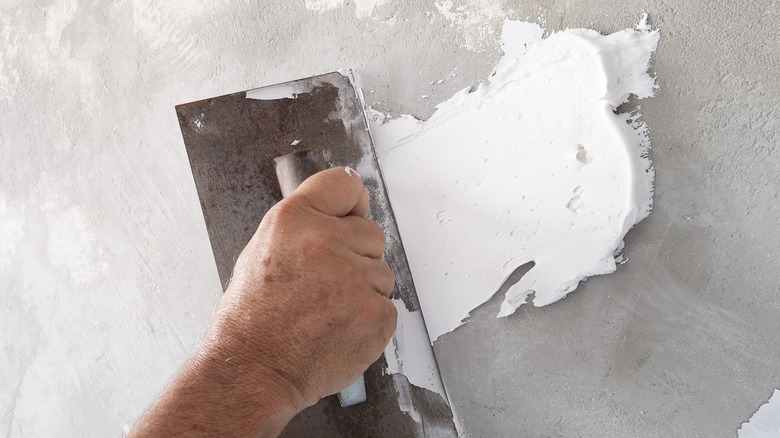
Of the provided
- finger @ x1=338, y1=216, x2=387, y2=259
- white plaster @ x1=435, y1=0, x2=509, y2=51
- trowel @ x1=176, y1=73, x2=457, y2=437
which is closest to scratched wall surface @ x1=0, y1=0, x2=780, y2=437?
white plaster @ x1=435, y1=0, x2=509, y2=51

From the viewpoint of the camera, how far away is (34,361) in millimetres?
1740

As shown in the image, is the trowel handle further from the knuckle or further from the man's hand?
the knuckle

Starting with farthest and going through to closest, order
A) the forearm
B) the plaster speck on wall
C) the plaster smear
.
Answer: the plaster speck on wall → the plaster smear → the forearm

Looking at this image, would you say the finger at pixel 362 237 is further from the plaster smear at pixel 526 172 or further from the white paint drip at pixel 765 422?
the white paint drip at pixel 765 422

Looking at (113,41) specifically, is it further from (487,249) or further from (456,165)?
(487,249)

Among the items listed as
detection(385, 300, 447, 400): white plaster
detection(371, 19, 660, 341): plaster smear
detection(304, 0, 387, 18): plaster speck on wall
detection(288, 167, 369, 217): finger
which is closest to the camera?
detection(288, 167, 369, 217): finger

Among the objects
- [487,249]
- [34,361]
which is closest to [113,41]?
[34,361]

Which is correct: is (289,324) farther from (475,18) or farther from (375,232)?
(475,18)

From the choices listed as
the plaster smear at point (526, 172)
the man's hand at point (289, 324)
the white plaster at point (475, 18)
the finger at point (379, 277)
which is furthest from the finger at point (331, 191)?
the white plaster at point (475, 18)

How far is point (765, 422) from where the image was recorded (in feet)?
3.38

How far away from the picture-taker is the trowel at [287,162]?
3.76ft

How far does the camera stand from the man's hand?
900mm

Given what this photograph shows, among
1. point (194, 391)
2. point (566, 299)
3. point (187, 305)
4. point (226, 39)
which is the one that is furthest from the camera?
point (187, 305)

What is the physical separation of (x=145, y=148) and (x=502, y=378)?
1313 millimetres
